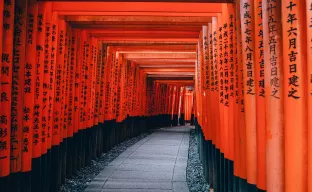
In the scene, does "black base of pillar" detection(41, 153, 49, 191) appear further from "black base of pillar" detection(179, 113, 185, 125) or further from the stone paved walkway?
"black base of pillar" detection(179, 113, 185, 125)

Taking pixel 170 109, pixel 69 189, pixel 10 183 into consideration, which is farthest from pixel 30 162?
pixel 170 109

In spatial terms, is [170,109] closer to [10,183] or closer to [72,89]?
[72,89]

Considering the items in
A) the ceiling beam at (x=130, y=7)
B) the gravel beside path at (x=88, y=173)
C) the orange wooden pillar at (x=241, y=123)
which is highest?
the ceiling beam at (x=130, y=7)

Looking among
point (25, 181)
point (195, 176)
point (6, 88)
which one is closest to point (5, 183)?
point (25, 181)

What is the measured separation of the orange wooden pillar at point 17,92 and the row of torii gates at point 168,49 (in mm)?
14

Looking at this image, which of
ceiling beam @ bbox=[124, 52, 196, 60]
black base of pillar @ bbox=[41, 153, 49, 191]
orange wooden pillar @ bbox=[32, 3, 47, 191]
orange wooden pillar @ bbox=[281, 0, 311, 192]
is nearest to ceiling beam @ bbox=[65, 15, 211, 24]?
orange wooden pillar @ bbox=[32, 3, 47, 191]

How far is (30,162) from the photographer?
565 centimetres

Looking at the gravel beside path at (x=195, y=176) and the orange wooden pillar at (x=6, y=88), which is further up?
the orange wooden pillar at (x=6, y=88)

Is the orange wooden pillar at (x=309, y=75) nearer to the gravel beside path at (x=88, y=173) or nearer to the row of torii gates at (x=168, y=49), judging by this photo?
the row of torii gates at (x=168, y=49)

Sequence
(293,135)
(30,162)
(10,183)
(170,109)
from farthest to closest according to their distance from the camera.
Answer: (170,109) < (30,162) < (10,183) < (293,135)

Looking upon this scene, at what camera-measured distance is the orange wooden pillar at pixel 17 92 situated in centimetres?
516

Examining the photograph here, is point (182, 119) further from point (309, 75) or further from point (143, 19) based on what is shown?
point (309, 75)

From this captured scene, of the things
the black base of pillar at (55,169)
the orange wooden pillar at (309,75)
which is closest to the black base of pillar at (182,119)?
the black base of pillar at (55,169)

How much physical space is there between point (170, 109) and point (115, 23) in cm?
2266
